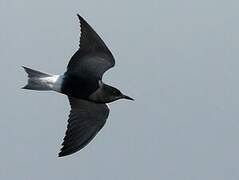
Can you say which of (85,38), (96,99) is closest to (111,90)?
(96,99)

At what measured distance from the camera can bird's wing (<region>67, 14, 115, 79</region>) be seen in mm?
14391

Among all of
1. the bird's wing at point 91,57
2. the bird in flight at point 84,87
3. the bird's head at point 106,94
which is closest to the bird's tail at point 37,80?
the bird in flight at point 84,87

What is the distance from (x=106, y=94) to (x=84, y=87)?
471mm

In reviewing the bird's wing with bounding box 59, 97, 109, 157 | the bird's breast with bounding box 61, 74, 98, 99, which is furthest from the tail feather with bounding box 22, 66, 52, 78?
the bird's wing with bounding box 59, 97, 109, 157

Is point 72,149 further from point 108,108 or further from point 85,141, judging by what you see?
point 108,108

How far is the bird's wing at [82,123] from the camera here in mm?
14664

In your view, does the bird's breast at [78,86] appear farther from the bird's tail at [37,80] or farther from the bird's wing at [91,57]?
the bird's tail at [37,80]

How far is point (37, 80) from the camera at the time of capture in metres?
14.7

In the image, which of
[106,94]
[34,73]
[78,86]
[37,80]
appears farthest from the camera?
[106,94]

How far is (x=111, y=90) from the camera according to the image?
50.2 ft

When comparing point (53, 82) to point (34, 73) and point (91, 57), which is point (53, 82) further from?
point (91, 57)

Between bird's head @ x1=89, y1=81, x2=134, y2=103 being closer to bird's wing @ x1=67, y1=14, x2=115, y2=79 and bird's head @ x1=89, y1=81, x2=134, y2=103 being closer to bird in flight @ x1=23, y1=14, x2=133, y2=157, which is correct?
bird in flight @ x1=23, y1=14, x2=133, y2=157

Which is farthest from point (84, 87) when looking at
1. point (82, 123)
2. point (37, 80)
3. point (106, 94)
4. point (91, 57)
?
point (37, 80)

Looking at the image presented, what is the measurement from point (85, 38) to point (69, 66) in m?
0.78
